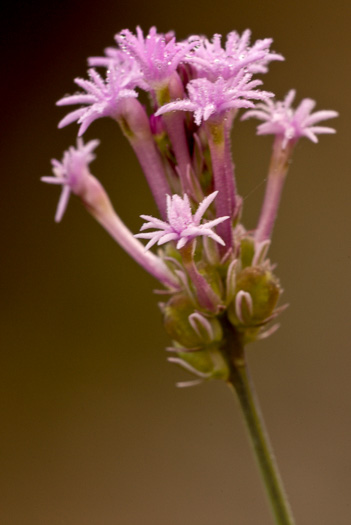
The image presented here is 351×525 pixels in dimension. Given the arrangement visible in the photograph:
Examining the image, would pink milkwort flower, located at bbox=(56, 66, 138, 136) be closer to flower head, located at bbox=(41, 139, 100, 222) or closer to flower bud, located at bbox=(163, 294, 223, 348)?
flower head, located at bbox=(41, 139, 100, 222)

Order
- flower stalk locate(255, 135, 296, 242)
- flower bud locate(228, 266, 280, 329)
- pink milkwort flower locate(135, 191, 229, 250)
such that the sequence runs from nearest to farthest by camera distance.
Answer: pink milkwort flower locate(135, 191, 229, 250) < flower bud locate(228, 266, 280, 329) < flower stalk locate(255, 135, 296, 242)

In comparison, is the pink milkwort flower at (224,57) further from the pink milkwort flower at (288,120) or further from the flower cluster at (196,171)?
the pink milkwort flower at (288,120)

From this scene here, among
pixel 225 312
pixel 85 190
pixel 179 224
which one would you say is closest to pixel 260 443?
pixel 225 312

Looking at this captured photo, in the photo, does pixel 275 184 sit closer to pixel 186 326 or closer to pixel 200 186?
pixel 200 186

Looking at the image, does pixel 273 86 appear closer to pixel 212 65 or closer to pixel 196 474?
pixel 196 474

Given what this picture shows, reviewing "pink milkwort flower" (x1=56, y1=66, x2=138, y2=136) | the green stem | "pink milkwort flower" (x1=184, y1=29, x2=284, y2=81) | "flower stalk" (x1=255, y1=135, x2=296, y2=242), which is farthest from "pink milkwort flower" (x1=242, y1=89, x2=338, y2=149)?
the green stem

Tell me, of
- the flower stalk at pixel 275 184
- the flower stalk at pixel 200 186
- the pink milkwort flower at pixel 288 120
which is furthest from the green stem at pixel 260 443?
the pink milkwort flower at pixel 288 120

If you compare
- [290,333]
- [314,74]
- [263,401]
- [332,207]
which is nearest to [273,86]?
[314,74]

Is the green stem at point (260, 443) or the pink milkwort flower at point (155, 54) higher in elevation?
the pink milkwort flower at point (155, 54)
